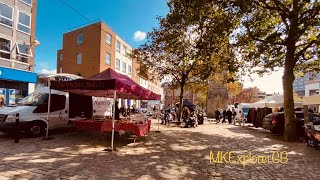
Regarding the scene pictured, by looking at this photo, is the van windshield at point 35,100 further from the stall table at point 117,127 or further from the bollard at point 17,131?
the stall table at point 117,127

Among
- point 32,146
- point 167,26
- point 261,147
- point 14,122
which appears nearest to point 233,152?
point 261,147

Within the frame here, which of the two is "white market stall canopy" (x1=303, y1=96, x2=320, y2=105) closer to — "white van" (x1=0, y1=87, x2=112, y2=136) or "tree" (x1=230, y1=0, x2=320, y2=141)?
"tree" (x1=230, y1=0, x2=320, y2=141)

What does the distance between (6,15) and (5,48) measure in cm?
279

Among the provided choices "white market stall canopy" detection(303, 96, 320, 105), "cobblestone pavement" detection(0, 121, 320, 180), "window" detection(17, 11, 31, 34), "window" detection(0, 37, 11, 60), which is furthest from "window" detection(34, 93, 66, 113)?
"white market stall canopy" detection(303, 96, 320, 105)

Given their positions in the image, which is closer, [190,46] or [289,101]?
[289,101]

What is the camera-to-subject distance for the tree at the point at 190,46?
494 inches

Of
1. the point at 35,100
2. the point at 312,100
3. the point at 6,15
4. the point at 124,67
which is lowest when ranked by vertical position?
the point at 35,100

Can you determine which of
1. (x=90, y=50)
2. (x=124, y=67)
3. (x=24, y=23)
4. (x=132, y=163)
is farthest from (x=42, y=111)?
(x=124, y=67)

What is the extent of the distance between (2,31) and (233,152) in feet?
68.9

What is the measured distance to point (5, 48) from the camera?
21.8 meters

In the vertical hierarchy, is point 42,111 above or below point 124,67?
below

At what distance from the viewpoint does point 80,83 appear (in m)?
9.83

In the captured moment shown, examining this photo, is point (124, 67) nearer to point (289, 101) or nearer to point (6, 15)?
point (6, 15)

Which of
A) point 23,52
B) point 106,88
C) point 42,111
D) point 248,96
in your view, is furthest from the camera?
point 248,96
